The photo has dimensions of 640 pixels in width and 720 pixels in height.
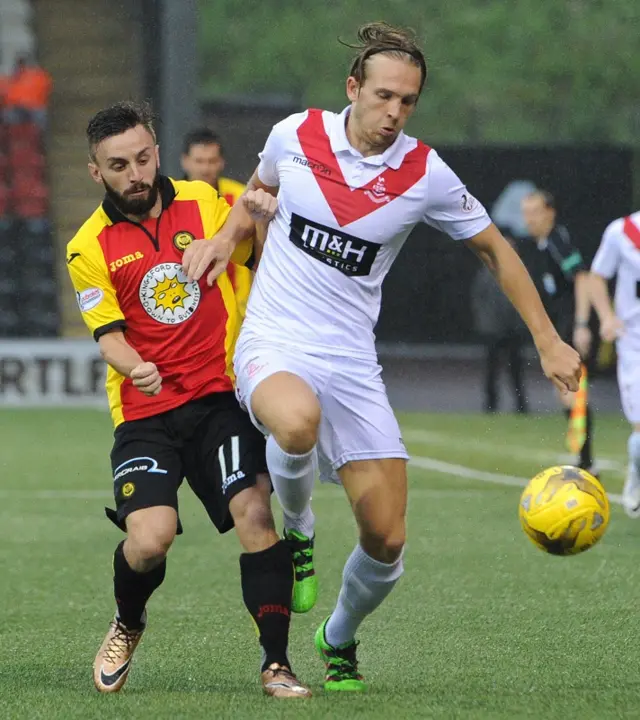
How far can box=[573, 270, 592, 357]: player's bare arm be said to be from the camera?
11.0 meters

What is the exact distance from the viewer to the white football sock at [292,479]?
4.93m

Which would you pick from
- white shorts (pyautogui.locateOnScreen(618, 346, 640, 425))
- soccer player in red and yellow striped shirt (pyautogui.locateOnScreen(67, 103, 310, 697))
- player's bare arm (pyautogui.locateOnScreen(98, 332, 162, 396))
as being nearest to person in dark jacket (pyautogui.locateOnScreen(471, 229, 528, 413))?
white shorts (pyautogui.locateOnScreen(618, 346, 640, 425))

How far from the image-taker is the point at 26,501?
1097cm

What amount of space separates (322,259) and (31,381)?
44.6ft

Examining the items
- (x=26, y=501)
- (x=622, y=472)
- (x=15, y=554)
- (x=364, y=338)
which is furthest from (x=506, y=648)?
(x=622, y=472)

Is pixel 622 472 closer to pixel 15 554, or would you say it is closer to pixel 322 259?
pixel 15 554

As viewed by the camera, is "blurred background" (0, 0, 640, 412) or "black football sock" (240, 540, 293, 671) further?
"blurred background" (0, 0, 640, 412)

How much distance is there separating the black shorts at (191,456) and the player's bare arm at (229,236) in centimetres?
44

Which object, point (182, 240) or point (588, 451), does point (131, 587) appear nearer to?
point (182, 240)

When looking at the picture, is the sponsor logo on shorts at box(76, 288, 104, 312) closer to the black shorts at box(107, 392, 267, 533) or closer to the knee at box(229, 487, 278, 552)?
the black shorts at box(107, 392, 267, 533)

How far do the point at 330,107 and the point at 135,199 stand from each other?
74.6 ft

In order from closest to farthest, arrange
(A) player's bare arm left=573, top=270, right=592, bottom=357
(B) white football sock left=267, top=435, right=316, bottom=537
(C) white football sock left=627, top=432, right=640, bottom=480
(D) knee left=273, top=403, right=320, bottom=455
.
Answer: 1. (D) knee left=273, top=403, right=320, bottom=455
2. (B) white football sock left=267, top=435, right=316, bottom=537
3. (C) white football sock left=627, top=432, right=640, bottom=480
4. (A) player's bare arm left=573, top=270, right=592, bottom=357

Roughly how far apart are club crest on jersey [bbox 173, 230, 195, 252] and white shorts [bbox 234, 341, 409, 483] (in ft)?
1.43

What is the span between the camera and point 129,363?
509 cm
